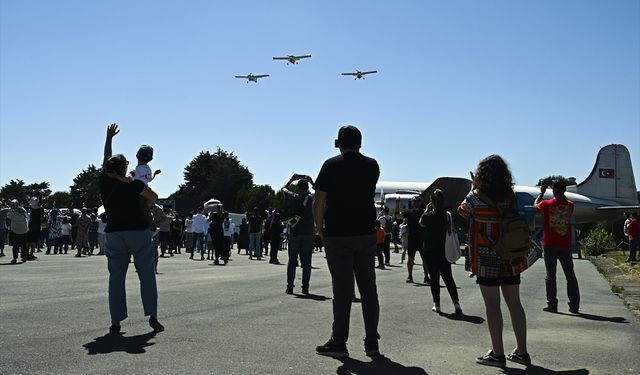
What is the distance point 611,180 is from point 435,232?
4390 centimetres

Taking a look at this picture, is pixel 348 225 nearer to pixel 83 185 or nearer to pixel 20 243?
pixel 20 243

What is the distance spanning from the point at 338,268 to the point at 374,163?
1.07 m

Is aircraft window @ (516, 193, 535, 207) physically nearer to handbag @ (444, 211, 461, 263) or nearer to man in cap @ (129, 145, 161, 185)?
handbag @ (444, 211, 461, 263)

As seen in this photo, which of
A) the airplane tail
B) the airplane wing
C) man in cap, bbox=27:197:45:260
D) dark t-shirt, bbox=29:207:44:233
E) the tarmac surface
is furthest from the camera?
the airplane tail

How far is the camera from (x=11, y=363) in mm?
5582

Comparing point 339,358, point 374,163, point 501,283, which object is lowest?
point 339,358

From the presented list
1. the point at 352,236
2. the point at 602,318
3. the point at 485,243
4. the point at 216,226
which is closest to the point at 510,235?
the point at 485,243

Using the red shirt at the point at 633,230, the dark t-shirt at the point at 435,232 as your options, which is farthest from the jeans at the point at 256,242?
the dark t-shirt at the point at 435,232

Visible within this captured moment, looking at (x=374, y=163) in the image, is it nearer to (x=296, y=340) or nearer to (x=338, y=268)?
(x=338, y=268)

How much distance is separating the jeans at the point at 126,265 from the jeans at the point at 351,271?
210 cm

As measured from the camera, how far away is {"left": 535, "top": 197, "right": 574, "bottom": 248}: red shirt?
35.2 ft

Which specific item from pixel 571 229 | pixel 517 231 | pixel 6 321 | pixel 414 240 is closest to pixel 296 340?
pixel 517 231

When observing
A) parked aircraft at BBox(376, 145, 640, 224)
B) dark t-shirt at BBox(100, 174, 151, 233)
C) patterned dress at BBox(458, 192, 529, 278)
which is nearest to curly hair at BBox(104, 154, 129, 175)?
dark t-shirt at BBox(100, 174, 151, 233)

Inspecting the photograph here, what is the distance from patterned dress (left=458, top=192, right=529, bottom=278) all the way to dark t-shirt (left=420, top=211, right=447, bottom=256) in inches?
165
